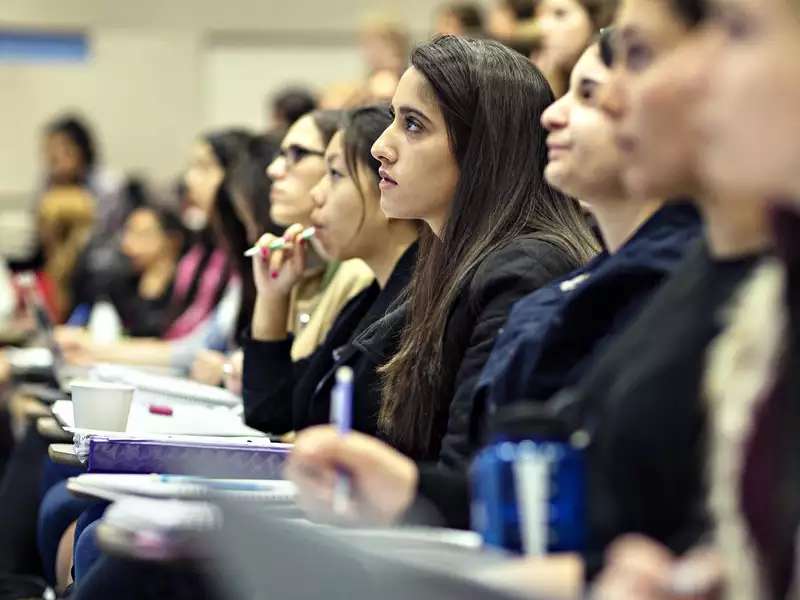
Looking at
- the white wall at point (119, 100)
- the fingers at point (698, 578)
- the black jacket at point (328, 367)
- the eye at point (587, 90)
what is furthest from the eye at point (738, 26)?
the white wall at point (119, 100)

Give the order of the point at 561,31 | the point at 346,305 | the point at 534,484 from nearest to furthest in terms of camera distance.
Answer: the point at 534,484 < the point at 346,305 < the point at 561,31

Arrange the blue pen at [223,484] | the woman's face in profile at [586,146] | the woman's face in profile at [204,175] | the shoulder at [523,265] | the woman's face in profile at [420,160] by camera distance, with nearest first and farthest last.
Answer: the woman's face in profile at [586,146]
the blue pen at [223,484]
the shoulder at [523,265]
the woman's face in profile at [420,160]
the woman's face in profile at [204,175]

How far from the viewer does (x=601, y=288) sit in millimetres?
1957

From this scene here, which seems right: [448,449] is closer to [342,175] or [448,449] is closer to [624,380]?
[624,380]

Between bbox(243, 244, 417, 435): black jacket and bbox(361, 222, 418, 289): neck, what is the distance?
0.05m

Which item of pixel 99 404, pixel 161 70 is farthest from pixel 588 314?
pixel 161 70

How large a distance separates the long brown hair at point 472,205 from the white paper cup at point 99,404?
0.50m

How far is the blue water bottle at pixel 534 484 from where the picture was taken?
5.20 feet

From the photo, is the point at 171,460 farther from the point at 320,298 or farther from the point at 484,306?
the point at 320,298

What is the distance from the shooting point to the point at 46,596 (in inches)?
143

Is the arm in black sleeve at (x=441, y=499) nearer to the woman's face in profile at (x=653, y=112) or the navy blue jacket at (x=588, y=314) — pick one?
the navy blue jacket at (x=588, y=314)

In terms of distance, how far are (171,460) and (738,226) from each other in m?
1.17

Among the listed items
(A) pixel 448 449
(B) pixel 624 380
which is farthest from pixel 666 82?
(A) pixel 448 449

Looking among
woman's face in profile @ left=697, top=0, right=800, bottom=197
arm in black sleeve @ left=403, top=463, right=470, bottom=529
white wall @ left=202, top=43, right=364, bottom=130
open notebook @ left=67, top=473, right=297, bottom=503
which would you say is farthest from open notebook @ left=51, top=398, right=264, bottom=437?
white wall @ left=202, top=43, right=364, bottom=130
